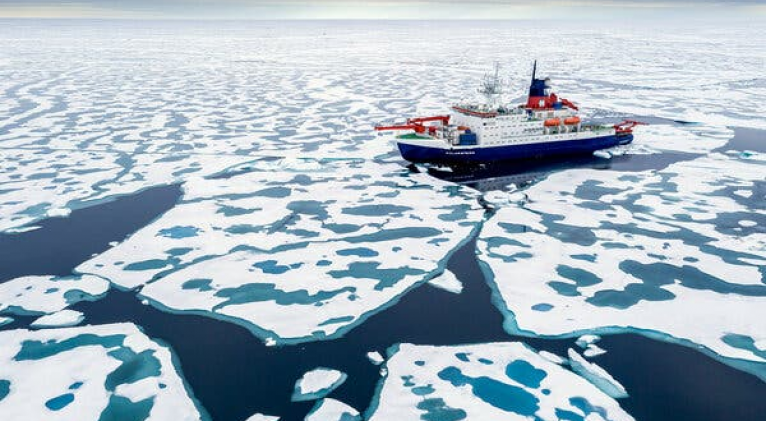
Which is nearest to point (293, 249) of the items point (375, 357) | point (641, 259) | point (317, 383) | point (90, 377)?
point (375, 357)

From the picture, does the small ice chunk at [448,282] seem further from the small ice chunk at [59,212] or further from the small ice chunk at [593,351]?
the small ice chunk at [59,212]

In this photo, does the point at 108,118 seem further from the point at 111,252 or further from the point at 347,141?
the point at 111,252

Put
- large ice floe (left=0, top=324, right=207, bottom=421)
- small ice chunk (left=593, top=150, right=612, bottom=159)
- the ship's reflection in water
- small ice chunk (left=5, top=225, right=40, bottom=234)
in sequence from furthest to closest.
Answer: small ice chunk (left=593, top=150, right=612, bottom=159)
the ship's reflection in water
small ice chunk (left=5, top=225, right=40, bottom=234)
large ice floe (left=0, top=324, right=207, bottom=421)

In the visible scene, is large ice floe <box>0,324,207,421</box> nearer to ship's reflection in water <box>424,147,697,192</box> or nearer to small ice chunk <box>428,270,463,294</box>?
small ice chunk <box>428,270,463,294</box>

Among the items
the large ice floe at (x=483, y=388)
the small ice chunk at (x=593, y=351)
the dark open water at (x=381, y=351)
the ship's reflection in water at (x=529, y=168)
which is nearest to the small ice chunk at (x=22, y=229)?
the dark open water at (x=381, y=351)

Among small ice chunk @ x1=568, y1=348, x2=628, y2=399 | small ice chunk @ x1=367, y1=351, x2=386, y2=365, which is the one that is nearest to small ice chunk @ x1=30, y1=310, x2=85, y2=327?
small ice chunk @ x1=367, y1=351, x2=386, y2=365

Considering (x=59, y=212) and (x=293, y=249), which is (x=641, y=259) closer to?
(x=293, y=249)
